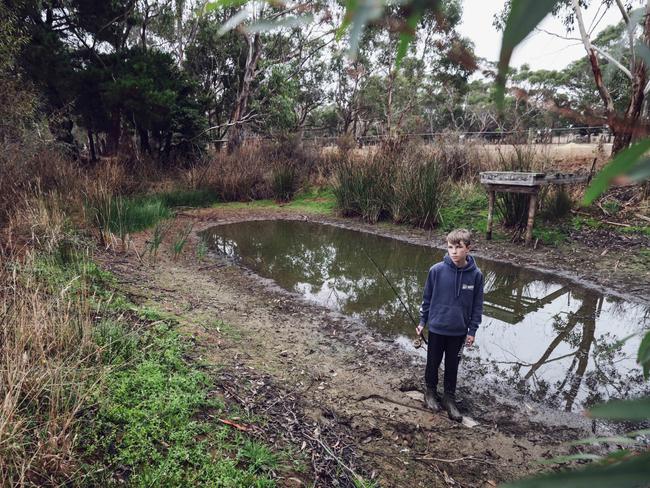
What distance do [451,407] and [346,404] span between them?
0.74 metres

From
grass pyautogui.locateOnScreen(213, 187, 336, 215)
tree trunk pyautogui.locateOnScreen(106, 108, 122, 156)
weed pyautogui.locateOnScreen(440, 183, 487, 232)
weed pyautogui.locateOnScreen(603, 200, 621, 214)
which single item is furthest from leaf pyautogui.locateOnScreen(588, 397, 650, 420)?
tree trunk pyautogui.locateOnScreen(106, 108, 122, 156)

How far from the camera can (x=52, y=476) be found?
5.20ft

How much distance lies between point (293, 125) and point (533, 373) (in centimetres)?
1368

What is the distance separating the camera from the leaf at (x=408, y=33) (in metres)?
0.37

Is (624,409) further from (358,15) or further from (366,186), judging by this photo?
(366,186)

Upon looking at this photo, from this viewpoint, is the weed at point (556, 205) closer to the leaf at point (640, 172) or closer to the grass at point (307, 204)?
the grass at point (307, 204)

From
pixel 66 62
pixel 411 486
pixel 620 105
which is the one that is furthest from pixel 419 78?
pixel 411 486

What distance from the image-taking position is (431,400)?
3006 mm

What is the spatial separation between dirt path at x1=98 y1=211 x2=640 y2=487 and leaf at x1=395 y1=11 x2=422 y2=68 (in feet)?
6.75

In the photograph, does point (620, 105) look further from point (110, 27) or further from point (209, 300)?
point (110, 27)

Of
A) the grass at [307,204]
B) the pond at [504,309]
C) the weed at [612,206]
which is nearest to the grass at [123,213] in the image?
the pond at [504,309]

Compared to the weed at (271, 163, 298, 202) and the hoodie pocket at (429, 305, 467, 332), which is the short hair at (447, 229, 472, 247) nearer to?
the hoodie pocket at (429, 305, 467, 332)

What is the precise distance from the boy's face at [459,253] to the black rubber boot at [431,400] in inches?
37.8

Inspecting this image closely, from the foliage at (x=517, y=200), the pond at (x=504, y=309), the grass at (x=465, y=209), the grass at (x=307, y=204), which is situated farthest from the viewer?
the grass at (x=307, y=204)
